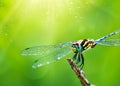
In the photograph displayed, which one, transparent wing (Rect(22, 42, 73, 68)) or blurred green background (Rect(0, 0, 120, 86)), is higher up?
transparent wing (Rect(22, 42, 73, 68))

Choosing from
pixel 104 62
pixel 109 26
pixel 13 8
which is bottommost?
pixel 104 62

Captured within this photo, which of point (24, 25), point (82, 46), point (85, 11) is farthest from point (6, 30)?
point (82, 46)

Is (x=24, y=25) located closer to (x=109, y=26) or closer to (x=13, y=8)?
(x=13, y=8)

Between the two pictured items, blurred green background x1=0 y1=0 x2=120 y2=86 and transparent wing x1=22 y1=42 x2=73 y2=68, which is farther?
blurred green background x1=0 y1=0 x2=120 y2=86

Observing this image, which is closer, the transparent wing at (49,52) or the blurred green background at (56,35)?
the transparent wing at (49,52)

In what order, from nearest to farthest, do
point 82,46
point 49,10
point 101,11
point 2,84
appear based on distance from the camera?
point 82,46
point 2,84
point 101,11
point 49,10
